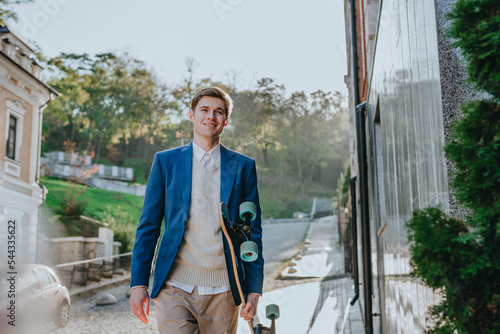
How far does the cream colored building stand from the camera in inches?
539

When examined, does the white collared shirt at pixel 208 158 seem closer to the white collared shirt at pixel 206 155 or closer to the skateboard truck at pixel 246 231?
the white collared shirt at pixel 206 155

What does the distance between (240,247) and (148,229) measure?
411 mm

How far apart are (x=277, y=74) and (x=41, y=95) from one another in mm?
21087

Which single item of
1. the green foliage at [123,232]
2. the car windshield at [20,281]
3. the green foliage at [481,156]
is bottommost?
the car windshield at [20,281]

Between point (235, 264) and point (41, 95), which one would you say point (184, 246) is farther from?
point (41, 95)

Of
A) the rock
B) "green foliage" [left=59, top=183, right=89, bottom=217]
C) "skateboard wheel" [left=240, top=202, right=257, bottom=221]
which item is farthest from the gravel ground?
"green foliage" [left=59, top=183, right=89, bottom=217]

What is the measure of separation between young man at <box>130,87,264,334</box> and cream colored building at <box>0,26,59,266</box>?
12525 mm

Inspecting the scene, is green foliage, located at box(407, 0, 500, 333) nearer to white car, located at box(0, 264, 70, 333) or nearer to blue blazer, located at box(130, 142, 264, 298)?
blue blazer, located at box(130, 142, 264, 298)

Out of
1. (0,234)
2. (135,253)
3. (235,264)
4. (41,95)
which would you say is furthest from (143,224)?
(41,95)

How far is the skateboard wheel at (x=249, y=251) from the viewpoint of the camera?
1.91m

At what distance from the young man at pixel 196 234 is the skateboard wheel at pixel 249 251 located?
0.14 meters

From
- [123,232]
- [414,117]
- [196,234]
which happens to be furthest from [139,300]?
[123,232]

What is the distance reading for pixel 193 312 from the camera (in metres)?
2.06

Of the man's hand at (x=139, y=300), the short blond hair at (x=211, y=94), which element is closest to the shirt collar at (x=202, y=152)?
the short blond hair at (x=211, y=94)
